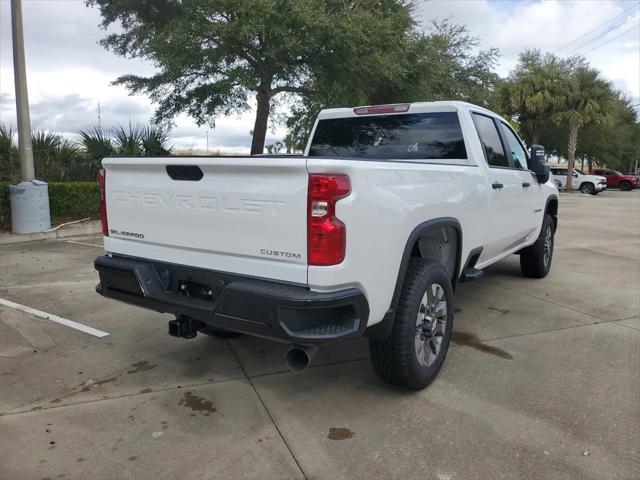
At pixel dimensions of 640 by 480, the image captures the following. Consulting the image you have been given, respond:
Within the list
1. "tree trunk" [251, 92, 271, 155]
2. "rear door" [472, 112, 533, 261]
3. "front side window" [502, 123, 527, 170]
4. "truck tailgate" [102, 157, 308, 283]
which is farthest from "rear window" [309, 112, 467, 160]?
"tree trunk" [251, 92, 271, 155]

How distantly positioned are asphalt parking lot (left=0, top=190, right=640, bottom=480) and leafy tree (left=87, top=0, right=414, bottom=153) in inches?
351

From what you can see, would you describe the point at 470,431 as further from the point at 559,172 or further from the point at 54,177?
the point at 559,172

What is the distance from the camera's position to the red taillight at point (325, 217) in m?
2.60

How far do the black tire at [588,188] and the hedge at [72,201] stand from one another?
28800 mm

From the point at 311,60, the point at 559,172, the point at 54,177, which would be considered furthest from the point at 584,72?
the point at 54,177

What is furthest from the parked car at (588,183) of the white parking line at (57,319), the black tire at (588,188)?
the white parking line at (57,319)

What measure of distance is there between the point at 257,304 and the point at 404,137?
2.47m


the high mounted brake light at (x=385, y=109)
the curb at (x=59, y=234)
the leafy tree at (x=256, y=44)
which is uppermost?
the leafy tree at (x=256, y=44)

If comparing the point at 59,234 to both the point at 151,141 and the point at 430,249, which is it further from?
the point at 430,249

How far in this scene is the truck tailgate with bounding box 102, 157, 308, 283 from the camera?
2694mm

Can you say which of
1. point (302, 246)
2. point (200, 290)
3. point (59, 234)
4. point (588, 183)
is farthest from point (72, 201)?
point (588, 183)

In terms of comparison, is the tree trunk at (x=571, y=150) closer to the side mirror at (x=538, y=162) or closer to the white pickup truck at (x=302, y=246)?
the side mirror at (x=538, y=162)

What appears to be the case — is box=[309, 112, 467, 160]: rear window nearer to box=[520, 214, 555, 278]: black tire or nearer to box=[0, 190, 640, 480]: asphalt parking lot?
box=[0, 190, 640, 480]: asphalt parking lot

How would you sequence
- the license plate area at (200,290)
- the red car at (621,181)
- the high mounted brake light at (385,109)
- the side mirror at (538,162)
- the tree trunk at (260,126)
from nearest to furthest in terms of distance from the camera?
1. the license plate area at (200,290)
2. the high mounted brake light at (385,109)
3. the side mirror at (538,162)
4. the tree trunk at (260,126)
5. the red car at (621,181)
